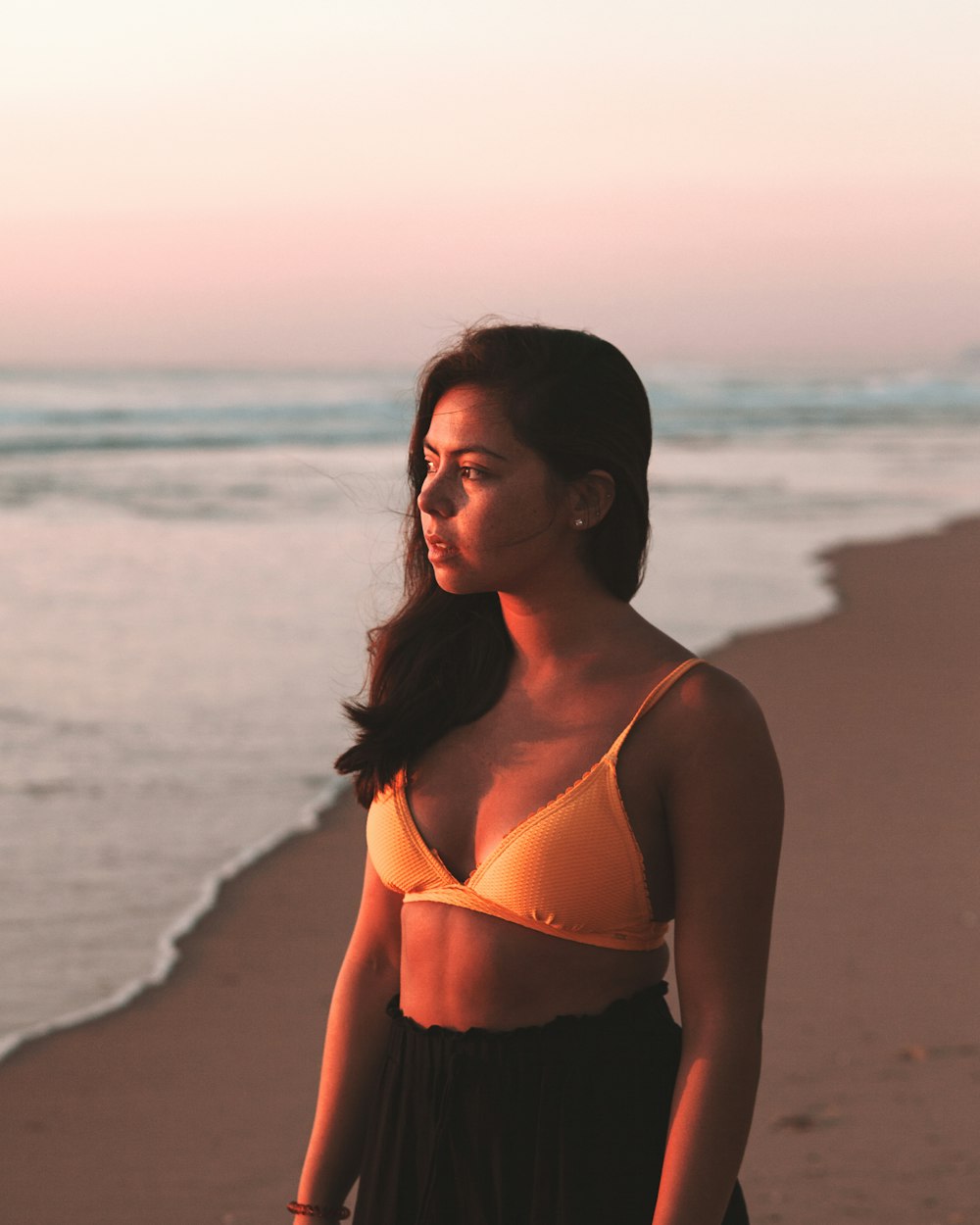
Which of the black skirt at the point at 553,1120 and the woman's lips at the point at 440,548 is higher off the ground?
the woman's lips at the point at 440,548

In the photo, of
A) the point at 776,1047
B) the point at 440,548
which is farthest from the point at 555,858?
the point at 776,1047

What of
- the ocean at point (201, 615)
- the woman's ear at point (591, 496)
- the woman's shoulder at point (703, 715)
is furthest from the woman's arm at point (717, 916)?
the ocean at point (201, 615)

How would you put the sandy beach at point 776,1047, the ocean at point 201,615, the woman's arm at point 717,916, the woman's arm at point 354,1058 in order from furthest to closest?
the ocean at point 201,615 < the sandy beach at point 776,1047 < the woman's arm at point 354,1058 < the woman's arm at point 717,916

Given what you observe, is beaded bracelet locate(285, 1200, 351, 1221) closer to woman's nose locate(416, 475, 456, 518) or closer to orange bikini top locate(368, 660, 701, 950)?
orange bikini top locate(368, 660, 701, 950)

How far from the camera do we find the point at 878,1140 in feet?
14.3

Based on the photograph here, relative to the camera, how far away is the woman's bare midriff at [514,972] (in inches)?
79.7

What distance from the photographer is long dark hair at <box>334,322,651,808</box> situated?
2090 mm

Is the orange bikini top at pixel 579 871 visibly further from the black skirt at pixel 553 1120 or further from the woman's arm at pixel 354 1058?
the woman's arm at pixel 354 1058

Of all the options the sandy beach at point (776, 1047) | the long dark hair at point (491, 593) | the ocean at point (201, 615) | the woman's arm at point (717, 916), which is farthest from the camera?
the ocean at point (201, 615)

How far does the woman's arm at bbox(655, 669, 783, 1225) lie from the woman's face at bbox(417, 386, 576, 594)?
1.00 feet

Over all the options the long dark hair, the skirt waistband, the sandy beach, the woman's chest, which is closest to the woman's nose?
the long dark hair

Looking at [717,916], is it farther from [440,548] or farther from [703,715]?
[440,548]

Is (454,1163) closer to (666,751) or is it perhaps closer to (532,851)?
(532,851)

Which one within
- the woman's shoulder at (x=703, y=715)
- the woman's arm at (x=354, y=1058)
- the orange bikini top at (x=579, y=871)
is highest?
the woman's shoulder at (x=703, y=715)
